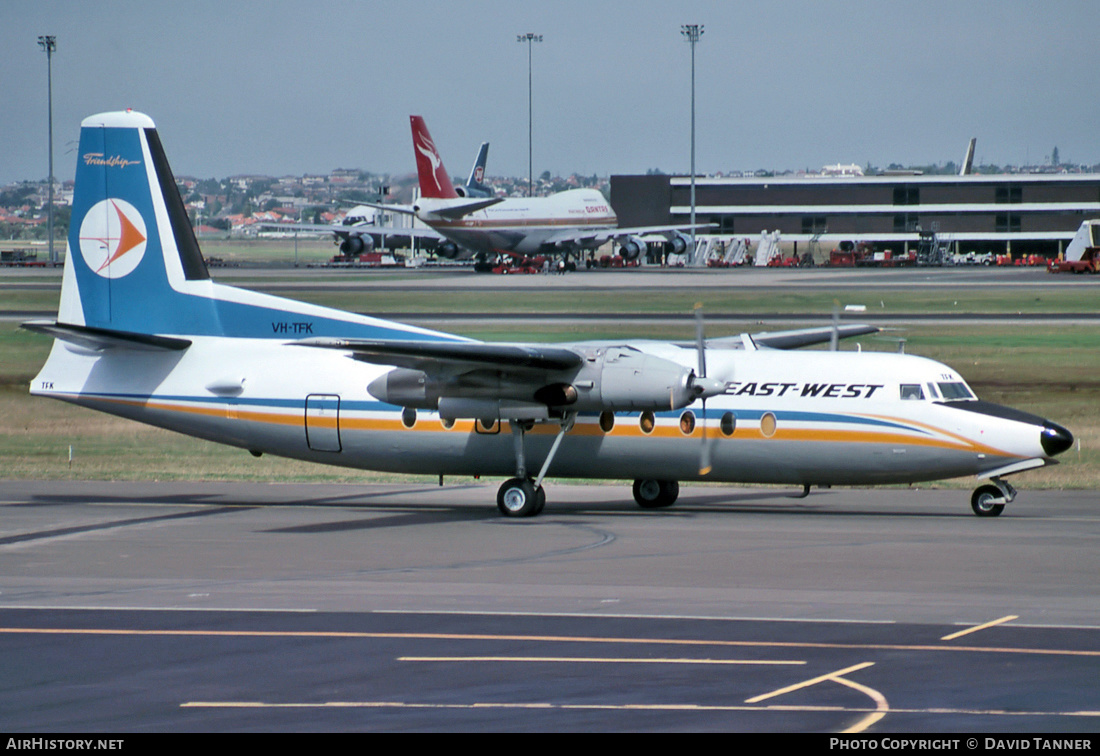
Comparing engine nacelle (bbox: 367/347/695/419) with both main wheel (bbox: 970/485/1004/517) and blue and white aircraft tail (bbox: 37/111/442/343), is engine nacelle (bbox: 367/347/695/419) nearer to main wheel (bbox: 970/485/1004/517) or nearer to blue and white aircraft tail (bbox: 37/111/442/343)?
blue and white aircraft tail (bbox: 37/111/442/343)

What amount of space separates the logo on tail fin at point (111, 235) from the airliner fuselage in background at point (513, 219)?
65.8 metres

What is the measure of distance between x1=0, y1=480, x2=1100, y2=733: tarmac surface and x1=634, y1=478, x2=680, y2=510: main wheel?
33 centimetres

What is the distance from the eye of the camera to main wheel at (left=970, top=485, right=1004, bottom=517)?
22.8 metres

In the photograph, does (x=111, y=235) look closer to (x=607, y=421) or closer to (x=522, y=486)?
(x=522, y=486)

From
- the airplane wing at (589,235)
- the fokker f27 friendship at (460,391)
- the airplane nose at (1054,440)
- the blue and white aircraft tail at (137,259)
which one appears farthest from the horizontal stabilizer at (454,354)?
the airplane wing at (589,235)

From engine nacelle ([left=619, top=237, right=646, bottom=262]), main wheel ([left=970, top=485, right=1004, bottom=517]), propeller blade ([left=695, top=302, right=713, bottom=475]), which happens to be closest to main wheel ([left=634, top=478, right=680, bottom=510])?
propeller blade ([left=695, top=302, right=713, bottom=475])

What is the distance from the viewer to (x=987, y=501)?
22.9m

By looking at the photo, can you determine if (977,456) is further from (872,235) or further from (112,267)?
(872,235)

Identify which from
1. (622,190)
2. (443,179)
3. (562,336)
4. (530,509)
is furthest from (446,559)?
(622,190)

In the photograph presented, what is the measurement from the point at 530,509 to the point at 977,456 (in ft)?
25.9

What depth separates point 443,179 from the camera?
95.6 m

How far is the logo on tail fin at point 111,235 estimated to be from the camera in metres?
25.8

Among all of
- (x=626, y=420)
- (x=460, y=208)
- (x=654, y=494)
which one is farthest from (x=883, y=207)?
(x=626, y=420)
